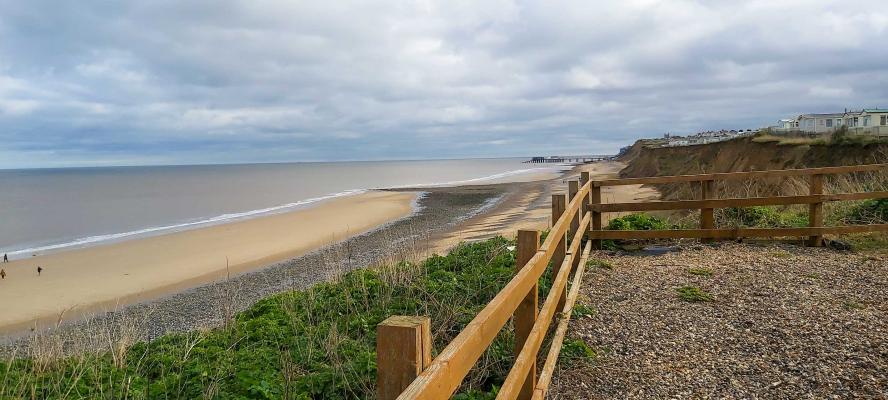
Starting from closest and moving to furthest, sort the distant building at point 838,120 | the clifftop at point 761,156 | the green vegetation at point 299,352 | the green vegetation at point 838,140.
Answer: the green vegetation at point 299,352 < the clifftop at point 761,156 < the green vegetation at point 838,140 < the distant building at point 838,120

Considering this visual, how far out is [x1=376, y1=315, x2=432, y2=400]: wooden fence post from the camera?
1.77 meters

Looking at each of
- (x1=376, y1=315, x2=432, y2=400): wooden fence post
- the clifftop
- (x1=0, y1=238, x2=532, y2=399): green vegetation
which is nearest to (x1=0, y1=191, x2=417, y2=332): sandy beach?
(x1=0, y1=238, x2=532, y2=399): green vegetation

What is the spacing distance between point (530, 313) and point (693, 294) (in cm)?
356

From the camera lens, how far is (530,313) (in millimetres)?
3701

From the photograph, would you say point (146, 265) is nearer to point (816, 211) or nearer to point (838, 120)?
point (816, 211)

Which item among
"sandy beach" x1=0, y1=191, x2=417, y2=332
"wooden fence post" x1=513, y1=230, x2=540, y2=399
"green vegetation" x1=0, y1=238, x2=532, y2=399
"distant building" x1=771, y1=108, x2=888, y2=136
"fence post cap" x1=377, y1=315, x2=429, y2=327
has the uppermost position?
"distant building" x1=771, y1=108, x2=888, y2=136

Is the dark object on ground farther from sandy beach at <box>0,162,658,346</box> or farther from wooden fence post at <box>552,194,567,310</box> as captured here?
sandy beach at <box>0,162,658,346</box>

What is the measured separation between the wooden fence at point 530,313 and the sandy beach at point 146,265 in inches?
274

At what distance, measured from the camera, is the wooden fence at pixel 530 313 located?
1801mm

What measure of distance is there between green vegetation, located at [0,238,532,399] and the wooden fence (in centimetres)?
70

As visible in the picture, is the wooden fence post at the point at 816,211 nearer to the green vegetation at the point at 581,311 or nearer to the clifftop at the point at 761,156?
the green vegetation at the point at 581,311

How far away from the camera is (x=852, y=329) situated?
5.21 meters

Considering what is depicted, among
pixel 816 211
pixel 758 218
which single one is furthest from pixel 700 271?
pixel 758 218

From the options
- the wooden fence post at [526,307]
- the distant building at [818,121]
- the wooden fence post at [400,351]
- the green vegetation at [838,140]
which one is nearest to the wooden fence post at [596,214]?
the wooden fence post at [526,307]
